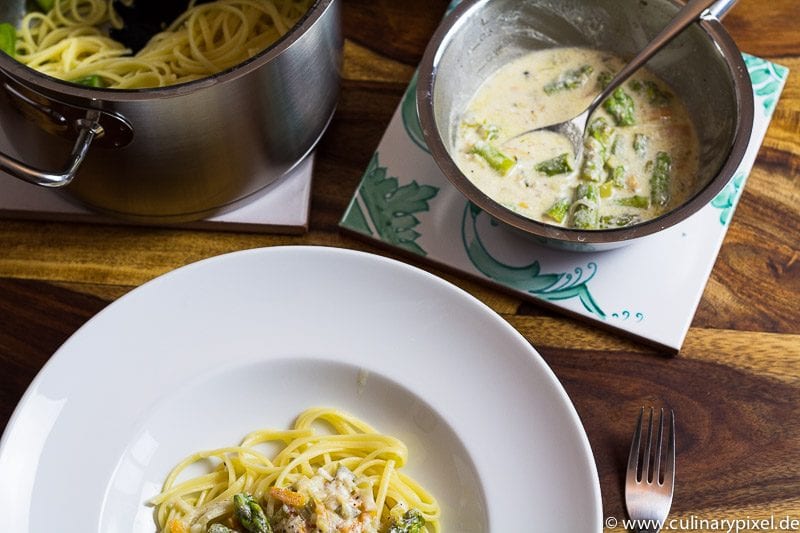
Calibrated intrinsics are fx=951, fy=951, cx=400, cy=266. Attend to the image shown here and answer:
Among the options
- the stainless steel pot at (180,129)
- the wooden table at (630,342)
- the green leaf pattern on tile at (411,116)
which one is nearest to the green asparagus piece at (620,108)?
the wooden table at (630,342)

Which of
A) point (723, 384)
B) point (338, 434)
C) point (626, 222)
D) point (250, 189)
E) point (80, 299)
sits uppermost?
point (250, 189)

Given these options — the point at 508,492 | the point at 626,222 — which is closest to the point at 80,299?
the point at 508,492

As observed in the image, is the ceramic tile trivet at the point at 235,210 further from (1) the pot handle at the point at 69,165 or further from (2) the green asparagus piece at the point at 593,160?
(2) the green asparagus piece at the point at 593,160

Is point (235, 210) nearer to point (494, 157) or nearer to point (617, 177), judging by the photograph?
point (494, 157)

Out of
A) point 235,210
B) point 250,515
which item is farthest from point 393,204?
point 250,515

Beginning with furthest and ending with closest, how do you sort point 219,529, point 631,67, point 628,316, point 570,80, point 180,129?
1. point 570,80
2. point 631,67
3. point 628,316
4. point 180,129
5. point 219,529

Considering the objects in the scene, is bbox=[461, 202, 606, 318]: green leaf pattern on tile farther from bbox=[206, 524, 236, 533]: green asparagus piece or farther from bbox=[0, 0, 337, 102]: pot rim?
bbox=[206, 524, 236, 533]: green asparagus piece

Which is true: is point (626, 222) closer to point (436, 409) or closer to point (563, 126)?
point (563, 126)
